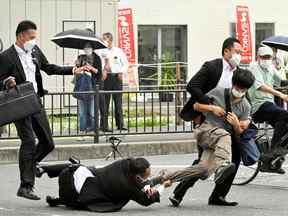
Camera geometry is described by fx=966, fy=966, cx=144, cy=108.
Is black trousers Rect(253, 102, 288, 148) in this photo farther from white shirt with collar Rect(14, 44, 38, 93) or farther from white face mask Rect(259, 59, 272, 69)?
white shirt with collar Rect(14, 44, 38, 93)

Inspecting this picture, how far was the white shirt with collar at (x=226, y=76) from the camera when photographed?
10.3 metres

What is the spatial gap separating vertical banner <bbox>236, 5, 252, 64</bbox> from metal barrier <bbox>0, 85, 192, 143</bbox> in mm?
11924

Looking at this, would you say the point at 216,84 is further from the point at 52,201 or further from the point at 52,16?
the point at 52,16

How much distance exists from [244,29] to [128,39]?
3.99 meters

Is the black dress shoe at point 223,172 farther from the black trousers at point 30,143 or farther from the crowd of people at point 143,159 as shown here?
the black trousers at point 30,143

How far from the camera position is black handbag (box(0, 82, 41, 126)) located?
393 inches

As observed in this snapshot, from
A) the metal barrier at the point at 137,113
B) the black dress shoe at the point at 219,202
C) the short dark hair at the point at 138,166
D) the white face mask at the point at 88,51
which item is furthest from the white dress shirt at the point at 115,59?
the short dark hair at the point at 138,166

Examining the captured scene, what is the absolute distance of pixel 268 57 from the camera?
40.4ft

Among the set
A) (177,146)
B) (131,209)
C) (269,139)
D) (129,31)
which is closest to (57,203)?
(131,209)

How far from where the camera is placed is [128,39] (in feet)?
89.9

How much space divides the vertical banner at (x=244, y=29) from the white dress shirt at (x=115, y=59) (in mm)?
10251

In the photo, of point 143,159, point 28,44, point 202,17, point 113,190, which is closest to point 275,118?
point 143,159

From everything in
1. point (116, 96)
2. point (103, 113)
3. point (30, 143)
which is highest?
point (116, 96)

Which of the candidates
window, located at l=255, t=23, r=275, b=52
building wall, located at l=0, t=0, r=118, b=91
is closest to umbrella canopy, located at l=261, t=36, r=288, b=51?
building wall, located at l=0, t=0, r=118, b=91
